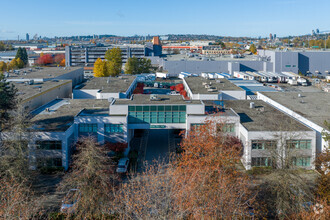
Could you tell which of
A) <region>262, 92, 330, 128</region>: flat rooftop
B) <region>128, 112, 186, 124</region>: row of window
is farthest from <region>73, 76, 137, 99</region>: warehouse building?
<region>262, 92, 330, 128</region>: flat rooftop

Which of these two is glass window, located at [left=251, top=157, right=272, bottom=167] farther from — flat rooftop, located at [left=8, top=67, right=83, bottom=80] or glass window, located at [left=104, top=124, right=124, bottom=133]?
flat rooftop, located at [left=8, top=67, right=83, bottom=80]

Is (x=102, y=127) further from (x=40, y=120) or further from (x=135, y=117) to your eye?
(x=40, y=120)

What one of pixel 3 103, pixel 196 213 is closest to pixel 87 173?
pixel 196 213

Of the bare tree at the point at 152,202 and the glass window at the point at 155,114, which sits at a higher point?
the glass window at the point at 155,114

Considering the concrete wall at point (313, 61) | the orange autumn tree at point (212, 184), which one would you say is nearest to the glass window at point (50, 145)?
the orange autumn tree at point (212, 184)

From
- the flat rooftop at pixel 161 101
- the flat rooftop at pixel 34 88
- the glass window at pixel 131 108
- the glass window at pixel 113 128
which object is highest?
the flat rooftop at pixel 34 88

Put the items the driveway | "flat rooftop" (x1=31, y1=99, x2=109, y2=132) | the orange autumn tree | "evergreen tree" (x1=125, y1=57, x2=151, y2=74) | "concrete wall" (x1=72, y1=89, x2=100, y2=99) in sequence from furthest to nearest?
"evergreen tree" (x1=125, y1=57, x2=151, y2=74), "concrete wall" (x1=72, y1=89, x2=100, y2=99), the driveway, "flat rooftop" (x1=31, y1=99, x2=109, y2=132), the orange autumn tree

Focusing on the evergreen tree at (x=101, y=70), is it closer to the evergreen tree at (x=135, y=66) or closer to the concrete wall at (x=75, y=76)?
the concrete wall at (x=75, y=76)
